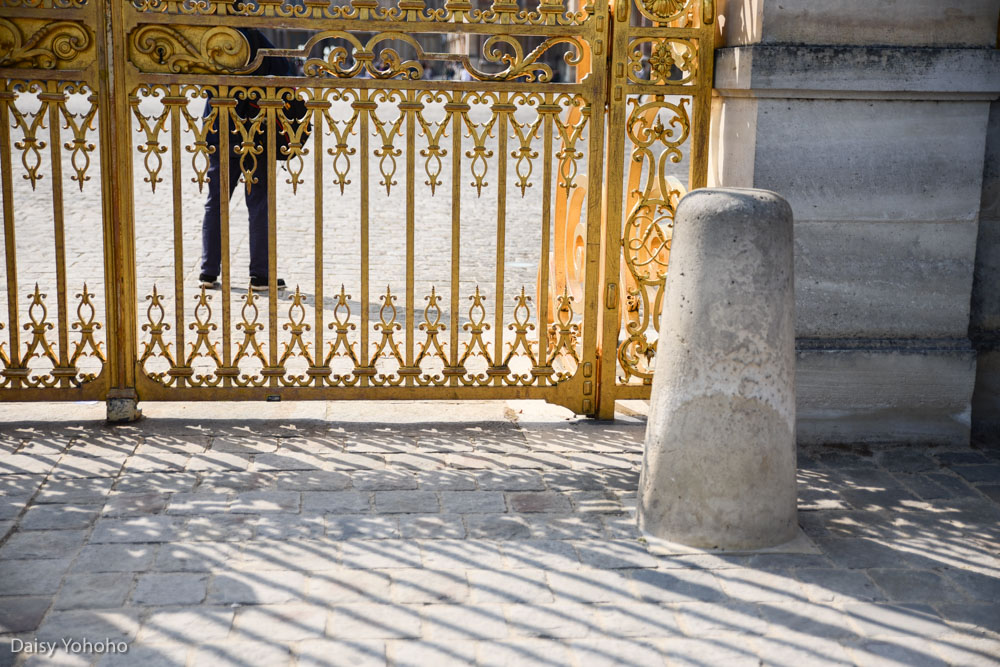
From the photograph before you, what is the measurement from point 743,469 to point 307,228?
7984mm

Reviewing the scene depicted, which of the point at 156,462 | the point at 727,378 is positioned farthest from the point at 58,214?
the point at 727,378

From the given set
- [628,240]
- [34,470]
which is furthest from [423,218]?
[34,470]

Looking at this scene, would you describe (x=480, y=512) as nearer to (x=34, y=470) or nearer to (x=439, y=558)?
(x=439, y=558)

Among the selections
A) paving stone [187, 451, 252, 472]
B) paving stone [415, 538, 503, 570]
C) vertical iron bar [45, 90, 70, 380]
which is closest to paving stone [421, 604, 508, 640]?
paving stone [415, 538, 503, 570]

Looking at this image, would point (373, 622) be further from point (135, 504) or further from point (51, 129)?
point (51, 129)

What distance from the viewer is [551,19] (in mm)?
5930

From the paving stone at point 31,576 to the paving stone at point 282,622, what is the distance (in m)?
0.73

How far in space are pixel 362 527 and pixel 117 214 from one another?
223 centimetres

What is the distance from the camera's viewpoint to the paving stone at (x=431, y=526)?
15.4ft

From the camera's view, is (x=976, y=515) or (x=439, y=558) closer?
(x=439, y=558)

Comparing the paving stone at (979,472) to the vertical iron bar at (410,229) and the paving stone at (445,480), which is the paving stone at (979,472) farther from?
the vertical iron bar at (410,229)

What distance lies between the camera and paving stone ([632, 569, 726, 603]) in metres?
4.18

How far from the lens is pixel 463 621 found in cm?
396

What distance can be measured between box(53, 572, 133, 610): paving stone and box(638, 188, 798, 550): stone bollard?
2.04 metres
